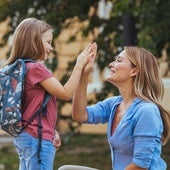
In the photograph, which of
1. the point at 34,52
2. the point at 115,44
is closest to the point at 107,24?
the point at 115,44

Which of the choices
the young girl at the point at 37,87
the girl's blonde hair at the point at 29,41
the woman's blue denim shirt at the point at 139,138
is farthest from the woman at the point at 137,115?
the girl's blonde hair at the point at 29,41

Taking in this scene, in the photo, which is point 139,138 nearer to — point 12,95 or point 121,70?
point 121,70

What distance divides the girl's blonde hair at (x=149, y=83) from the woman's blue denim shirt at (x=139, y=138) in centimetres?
6

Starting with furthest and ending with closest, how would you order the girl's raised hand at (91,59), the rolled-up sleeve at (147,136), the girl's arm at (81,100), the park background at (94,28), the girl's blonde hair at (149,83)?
the park background at (94,28)
the girl's arm at (81,100)
the girl's raised hand at (91,59)
the girl's blonde hair at (149,83)
the rolled-up sleeve at (147,136)

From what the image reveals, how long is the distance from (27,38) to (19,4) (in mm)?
6202

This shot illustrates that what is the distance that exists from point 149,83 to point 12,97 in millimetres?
901

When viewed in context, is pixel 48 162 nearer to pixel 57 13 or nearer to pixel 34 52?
pixel 34 52

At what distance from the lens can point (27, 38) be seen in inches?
153

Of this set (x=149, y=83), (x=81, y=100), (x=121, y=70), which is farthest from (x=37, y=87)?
(x=149, y=83)

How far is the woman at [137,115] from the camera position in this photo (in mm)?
3312

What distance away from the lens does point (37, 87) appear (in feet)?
12.6

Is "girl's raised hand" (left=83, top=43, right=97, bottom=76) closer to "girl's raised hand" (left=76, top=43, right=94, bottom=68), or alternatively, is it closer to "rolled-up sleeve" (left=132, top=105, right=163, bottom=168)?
"girl's raised hand" (left=76, top=43, right=94, bottom=68)

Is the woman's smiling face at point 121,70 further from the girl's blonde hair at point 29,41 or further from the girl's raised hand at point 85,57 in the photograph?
the girl's blonde hair at point 29,41

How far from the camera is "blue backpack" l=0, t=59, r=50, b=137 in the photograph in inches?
148
